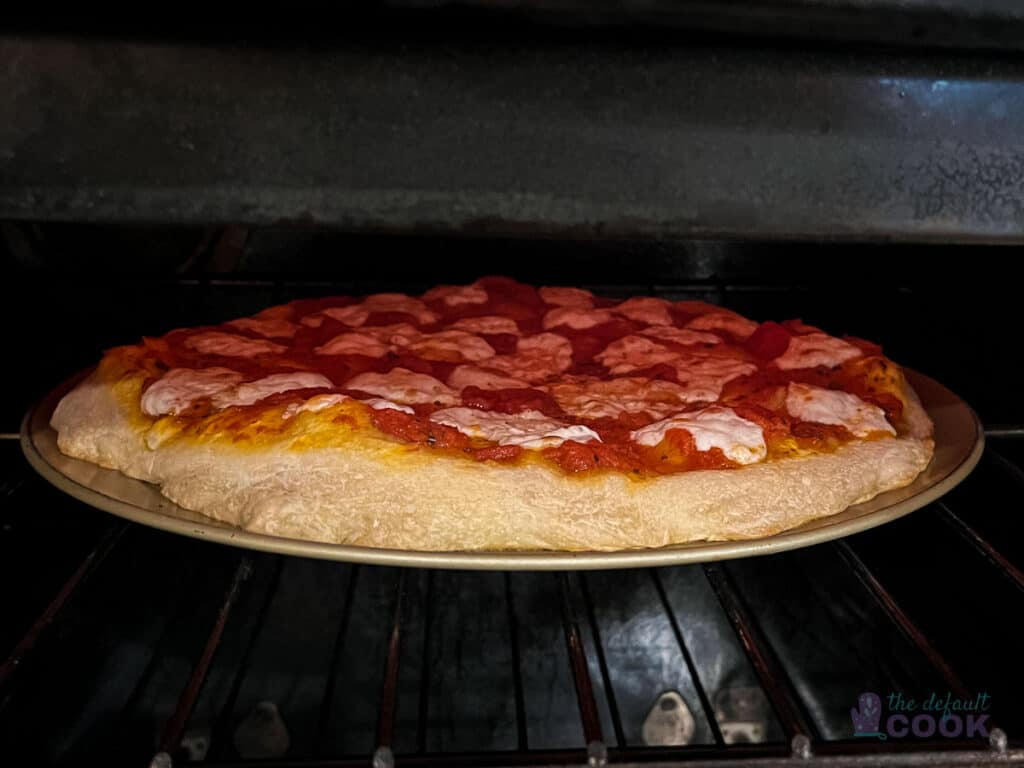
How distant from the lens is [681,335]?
78.2 inches

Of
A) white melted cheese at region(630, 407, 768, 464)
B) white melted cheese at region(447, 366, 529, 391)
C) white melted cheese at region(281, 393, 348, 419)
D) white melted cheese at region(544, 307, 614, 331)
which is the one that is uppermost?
white melted cheese at region(544, 307, 614, 331)

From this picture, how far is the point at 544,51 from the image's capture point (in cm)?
83

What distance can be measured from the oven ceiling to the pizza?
54cm

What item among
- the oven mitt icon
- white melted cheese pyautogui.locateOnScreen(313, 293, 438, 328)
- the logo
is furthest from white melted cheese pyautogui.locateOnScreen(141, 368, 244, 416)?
the oven mitt icon

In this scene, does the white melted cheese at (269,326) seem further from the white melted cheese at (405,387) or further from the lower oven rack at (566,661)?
the lower oven rack at (566,661)

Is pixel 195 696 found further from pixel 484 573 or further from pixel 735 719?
pixel 735 719

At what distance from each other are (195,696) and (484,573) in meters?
0.98

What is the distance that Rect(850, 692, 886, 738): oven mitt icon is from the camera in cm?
167

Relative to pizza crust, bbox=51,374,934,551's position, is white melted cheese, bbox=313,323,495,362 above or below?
above

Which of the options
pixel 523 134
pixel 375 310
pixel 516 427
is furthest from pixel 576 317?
pixel 523 134

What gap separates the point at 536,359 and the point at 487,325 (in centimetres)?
18

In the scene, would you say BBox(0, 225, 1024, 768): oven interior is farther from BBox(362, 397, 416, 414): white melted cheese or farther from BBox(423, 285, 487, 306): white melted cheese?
BBox(362, 397, 416, 414): white melted cheese

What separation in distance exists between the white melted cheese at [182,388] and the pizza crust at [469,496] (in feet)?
0.29

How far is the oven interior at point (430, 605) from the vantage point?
1.79 metres
